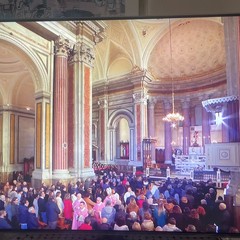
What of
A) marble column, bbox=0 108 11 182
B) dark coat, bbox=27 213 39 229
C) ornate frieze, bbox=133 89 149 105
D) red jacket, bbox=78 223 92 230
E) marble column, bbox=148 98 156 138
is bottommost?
red jacket, bbox=78 223 92 230

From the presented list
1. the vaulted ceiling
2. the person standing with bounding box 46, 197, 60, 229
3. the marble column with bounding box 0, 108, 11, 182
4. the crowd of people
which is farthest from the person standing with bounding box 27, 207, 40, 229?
the vaulted ceiling

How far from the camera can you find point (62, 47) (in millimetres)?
3795

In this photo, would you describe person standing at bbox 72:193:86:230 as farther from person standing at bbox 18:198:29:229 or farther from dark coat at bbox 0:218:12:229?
dark coat at bbox 0:218:12:229

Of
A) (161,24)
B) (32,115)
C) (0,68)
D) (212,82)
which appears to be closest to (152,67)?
(161,24)

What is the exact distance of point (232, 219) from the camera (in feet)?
10.4

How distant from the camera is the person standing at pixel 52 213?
3337 millimetres

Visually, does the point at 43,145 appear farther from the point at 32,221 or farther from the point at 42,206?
the point at 32,221

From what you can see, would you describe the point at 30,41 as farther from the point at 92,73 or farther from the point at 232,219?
the point at 232,219

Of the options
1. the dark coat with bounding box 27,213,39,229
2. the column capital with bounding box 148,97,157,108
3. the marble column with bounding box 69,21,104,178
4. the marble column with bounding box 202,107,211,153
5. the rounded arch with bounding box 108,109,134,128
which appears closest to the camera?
the dark coat with bounding box 27,213,39,229

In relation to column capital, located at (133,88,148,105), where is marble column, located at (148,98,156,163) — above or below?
below

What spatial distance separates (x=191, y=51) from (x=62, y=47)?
1767 mm

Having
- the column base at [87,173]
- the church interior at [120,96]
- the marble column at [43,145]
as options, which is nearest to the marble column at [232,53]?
the church interior at [120,96]

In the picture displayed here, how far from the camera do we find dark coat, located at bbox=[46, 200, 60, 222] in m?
3.35

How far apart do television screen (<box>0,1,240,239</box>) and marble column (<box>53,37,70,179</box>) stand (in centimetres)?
1
